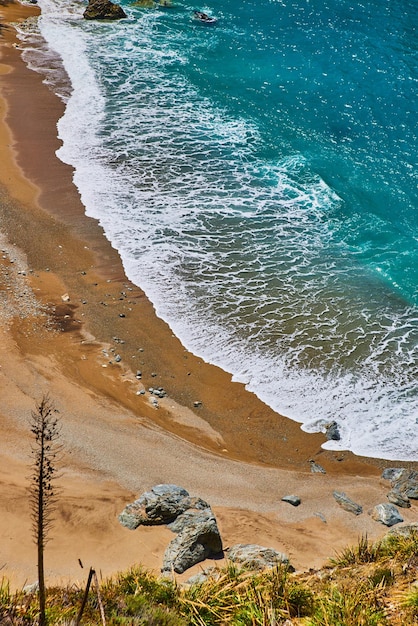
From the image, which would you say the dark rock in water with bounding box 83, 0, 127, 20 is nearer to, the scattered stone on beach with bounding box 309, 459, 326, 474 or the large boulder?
the scattered stone on beach with bounding box 309, 459, 326, 474

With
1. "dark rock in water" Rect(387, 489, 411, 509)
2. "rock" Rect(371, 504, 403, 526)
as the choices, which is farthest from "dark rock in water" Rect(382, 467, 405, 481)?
"rock" Rect(371, 504, 403, 526)

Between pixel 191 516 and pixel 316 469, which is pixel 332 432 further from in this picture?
pixel 191 516

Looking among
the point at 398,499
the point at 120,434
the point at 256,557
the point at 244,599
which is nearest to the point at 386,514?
the point at 398,499

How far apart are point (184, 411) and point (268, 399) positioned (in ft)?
6.76

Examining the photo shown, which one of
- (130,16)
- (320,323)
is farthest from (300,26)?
(320,323)

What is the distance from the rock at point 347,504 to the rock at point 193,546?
3168 mm

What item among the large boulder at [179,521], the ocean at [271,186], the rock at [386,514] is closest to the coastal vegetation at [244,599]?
the large boulder at [179,521]

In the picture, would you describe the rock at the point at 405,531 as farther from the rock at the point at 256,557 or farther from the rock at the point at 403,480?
the rock at the point at 256,557

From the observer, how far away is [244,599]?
746 cm

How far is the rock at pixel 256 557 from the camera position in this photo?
A: 9.03 meters

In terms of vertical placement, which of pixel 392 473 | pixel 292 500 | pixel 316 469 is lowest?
pixel 316 469

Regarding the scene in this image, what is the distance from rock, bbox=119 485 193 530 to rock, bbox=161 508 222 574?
0.51m

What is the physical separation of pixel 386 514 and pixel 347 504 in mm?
750

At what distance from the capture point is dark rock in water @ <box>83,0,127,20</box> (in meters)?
40.8
